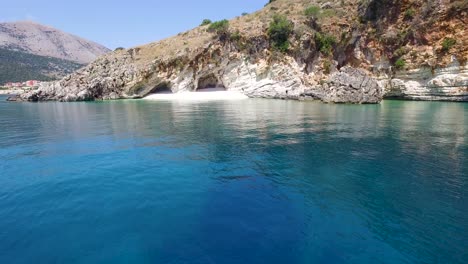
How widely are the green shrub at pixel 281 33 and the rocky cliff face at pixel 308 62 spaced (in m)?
0.76

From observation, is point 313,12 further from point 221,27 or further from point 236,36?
point 221,27

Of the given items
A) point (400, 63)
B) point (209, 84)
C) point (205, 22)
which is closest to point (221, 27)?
point (209, 84)

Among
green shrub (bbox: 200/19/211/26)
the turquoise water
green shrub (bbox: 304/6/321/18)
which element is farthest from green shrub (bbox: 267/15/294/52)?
the turquoise water

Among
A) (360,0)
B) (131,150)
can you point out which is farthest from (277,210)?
(360,0)

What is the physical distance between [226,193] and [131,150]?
29.9 feet

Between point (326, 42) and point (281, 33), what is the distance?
34.3ft

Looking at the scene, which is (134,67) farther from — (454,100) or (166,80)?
(454,100)

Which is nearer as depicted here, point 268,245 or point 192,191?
point 268,245

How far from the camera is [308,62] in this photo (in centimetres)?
6500

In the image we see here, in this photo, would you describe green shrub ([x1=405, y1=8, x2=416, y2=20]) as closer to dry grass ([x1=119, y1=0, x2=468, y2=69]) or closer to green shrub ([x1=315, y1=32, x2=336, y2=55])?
dry grass ([x1=119, y1=0, x2=468, y2=69])

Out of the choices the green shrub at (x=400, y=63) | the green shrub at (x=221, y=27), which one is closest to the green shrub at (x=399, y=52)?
the green shrub at (x=400, y=63)

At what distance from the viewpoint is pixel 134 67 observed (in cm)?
6881

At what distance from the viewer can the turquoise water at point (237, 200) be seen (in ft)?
23.4

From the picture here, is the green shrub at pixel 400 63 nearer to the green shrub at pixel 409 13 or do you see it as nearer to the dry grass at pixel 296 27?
the dry grass at pixel 296 27
